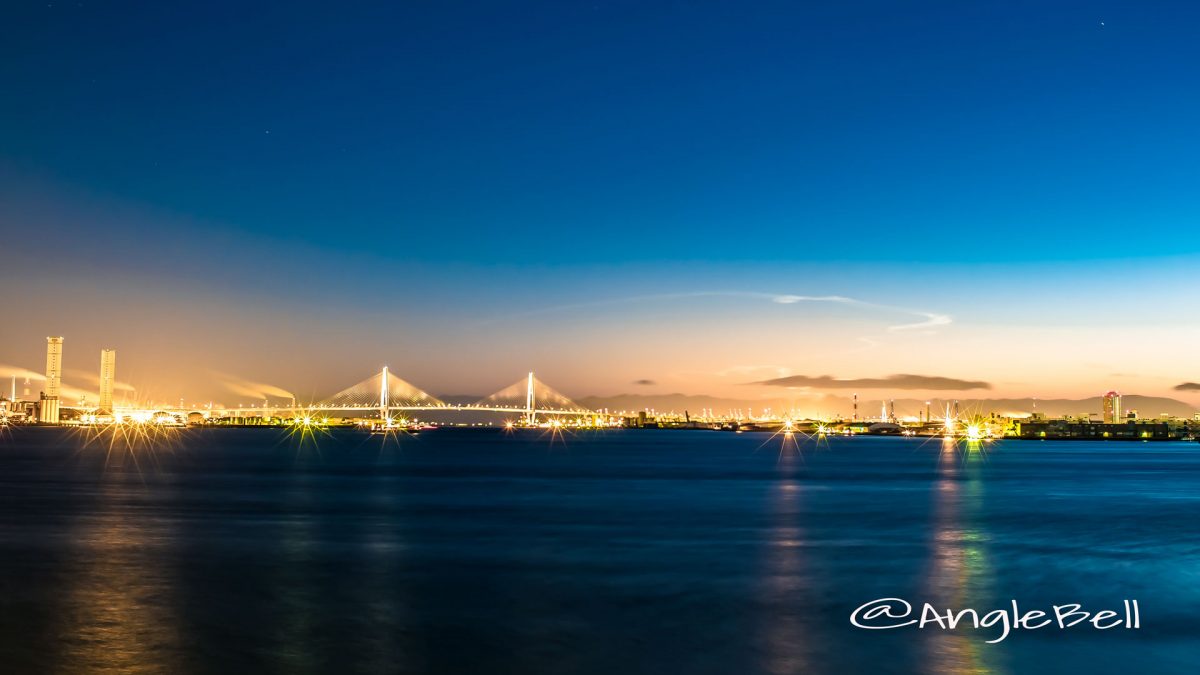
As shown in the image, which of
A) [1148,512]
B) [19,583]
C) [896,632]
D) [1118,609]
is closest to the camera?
[896,632]

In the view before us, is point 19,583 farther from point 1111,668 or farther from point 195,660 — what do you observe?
point 1111,668

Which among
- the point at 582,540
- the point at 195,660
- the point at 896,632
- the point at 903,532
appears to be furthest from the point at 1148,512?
the point at 195,660

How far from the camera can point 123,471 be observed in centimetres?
6219

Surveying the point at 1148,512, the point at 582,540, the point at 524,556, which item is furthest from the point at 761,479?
the point at 524,556

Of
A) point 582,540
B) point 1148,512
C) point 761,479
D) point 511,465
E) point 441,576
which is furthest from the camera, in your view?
point 511,465

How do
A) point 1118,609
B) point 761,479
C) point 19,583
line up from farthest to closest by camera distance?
point 761,479 < point 19,583 < point 1118,609

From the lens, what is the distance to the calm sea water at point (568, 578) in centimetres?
1441

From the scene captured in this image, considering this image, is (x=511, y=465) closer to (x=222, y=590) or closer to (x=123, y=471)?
(x=123, y=471)

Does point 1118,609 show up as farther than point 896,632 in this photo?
Yes

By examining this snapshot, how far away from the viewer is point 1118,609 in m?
18.4

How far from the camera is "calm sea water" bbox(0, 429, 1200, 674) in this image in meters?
14.4

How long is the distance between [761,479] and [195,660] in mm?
49491

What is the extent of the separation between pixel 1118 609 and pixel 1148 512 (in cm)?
2431

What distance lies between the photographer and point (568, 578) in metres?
21.5
